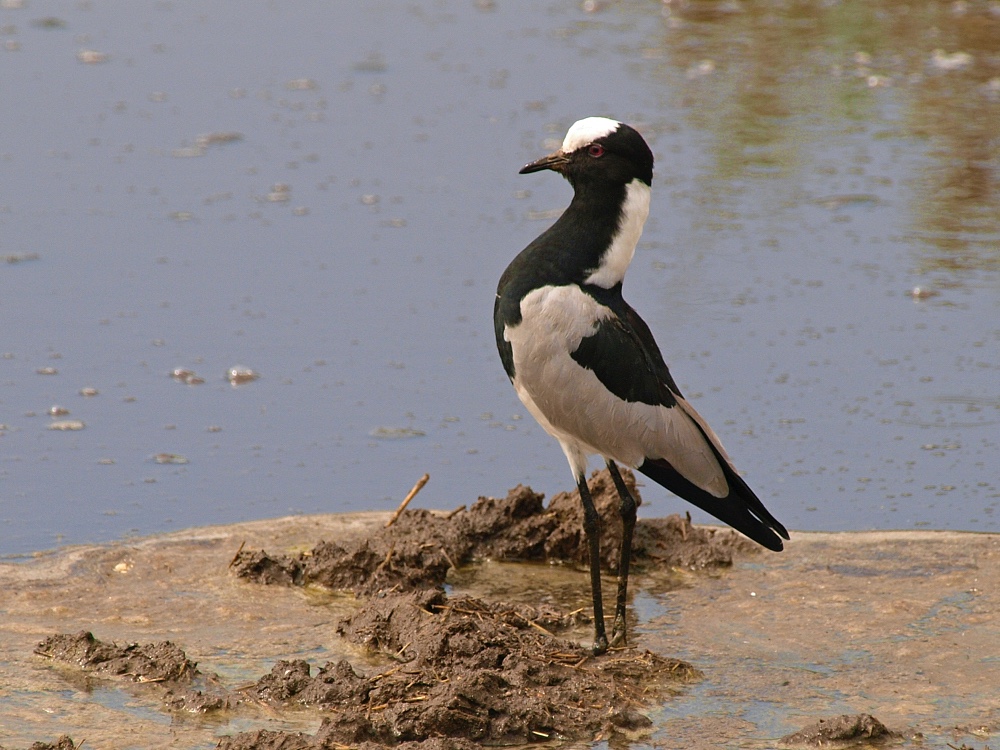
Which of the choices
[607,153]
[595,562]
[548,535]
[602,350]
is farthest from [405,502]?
[607,153]

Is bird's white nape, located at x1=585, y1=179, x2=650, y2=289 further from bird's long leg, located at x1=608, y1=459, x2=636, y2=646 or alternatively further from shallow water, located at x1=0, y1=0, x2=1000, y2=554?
shallow water, located at x1=0, y1=0, x2=1000, y2=554

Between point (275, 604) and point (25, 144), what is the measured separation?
5.33m

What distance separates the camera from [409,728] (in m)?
3.93

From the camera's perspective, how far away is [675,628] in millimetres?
4895

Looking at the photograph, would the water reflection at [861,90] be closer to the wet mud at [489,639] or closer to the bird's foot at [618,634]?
the wet mud at [489,639]

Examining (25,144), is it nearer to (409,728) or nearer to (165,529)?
(165,529)

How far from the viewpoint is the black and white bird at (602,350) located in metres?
4.66

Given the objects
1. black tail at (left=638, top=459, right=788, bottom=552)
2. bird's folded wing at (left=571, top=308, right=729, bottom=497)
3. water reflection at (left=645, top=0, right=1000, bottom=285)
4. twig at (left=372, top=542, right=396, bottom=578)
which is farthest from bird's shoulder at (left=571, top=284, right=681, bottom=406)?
water reflection at (left=645, top=0, right=1000, bottom=285)

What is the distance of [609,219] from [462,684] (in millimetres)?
1579

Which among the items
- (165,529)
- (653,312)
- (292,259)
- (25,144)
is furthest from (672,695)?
(25,144)

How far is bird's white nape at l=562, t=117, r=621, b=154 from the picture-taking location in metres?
4.67

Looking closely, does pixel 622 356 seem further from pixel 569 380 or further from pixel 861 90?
pixel 861 90

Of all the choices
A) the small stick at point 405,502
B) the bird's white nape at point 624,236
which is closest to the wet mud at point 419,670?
the small stick at point 405,502

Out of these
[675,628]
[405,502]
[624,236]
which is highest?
[624,236]
